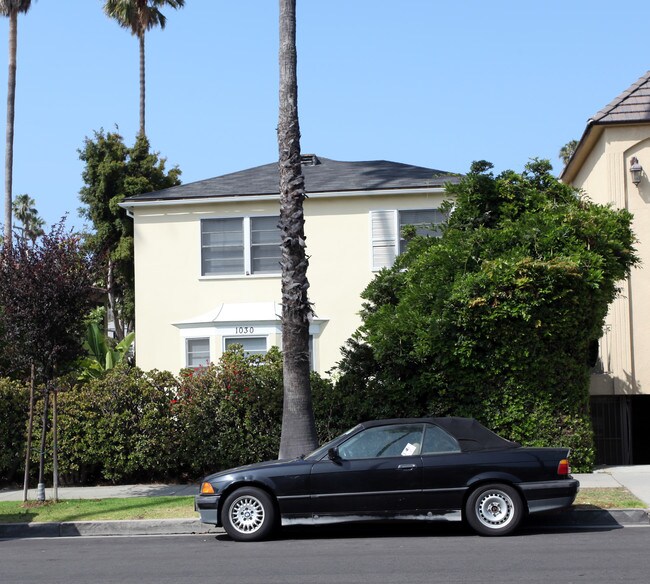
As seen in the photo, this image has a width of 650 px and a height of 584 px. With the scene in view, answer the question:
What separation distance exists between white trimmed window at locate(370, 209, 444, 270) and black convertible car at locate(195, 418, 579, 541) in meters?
11.3

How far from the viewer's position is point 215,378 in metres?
16.4

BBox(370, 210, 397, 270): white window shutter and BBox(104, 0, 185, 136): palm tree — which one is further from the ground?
BBox(104, 0, 185, 136): palm tree

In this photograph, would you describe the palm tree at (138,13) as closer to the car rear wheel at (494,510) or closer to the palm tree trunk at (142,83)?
the palm tree trunk at (142,83)

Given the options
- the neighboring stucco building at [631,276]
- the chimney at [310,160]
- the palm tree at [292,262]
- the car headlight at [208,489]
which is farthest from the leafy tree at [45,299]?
the chimney at [310,160]

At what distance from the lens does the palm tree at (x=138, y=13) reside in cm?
4069

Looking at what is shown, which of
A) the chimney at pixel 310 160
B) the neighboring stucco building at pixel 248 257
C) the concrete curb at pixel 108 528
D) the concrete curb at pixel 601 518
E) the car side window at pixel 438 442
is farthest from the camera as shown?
the chimney at pixel 310 160

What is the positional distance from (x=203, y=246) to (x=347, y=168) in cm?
455

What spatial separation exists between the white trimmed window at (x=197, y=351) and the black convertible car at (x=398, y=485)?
36.8 ft

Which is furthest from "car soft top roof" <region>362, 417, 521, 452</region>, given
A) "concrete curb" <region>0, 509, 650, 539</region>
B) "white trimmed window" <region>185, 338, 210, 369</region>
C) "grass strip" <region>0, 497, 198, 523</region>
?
"white trimmed window" <region>185, 338, 210, 369</region>

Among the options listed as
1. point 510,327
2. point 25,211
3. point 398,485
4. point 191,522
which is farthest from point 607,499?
point 25,211

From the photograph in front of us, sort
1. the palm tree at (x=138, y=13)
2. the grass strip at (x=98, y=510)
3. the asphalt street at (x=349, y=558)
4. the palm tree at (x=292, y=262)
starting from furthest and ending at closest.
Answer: the palm tree at (x=138, y=13) → the palm tree at (x=292, y=262) → the grass strip at (x=98, y=510) → the asphalt street at (x=349, y=558)

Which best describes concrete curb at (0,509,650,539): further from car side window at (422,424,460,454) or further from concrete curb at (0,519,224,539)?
car side window at (422,424,460,454)

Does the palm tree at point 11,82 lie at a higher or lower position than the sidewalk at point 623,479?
higher

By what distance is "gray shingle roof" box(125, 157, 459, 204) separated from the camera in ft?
73.7
